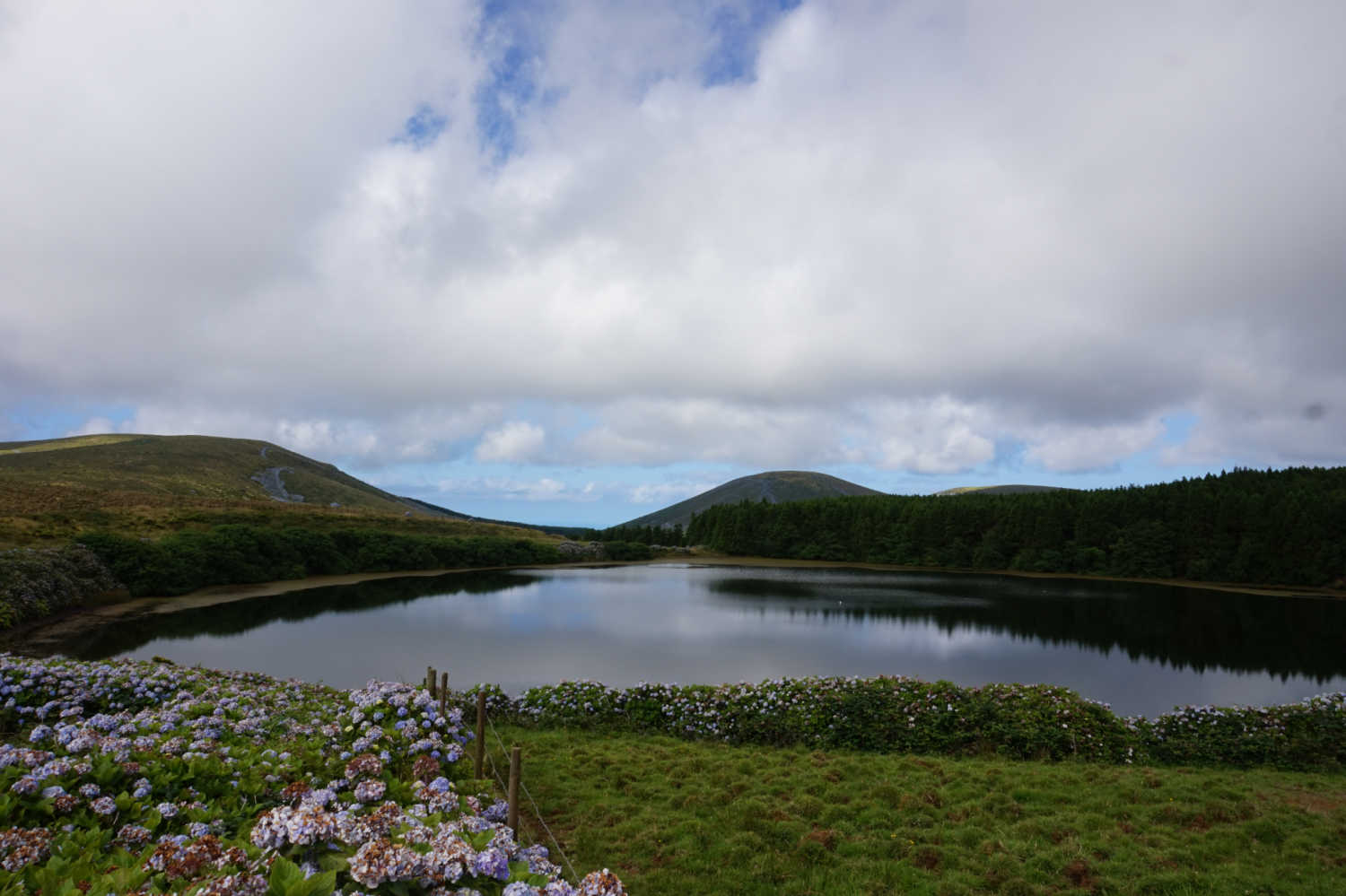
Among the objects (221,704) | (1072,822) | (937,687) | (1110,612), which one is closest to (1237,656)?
(1110,612)

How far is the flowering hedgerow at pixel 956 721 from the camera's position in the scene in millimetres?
12695

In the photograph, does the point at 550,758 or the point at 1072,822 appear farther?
the point at 550,758

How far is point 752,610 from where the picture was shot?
39.3 meters

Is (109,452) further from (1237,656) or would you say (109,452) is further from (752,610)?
(1237,656)

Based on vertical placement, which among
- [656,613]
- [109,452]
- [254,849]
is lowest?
[656,613]

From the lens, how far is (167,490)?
94500 millimetres

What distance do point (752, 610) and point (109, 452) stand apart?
132m

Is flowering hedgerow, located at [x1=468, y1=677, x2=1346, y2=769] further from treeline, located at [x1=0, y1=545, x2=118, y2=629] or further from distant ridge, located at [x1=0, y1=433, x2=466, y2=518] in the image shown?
distant ridge, located at [x1=0, y1=433, x2=466, y2=518]

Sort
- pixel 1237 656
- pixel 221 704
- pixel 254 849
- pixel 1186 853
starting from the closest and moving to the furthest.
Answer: pixel 254 849 → pixel 1186 853 → pixel 221 704 → pixel 1237 656

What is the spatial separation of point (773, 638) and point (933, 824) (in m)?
20.6

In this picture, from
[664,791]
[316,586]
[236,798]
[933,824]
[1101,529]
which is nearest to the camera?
[236,798]

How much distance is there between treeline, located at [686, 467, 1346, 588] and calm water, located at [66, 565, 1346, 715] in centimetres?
1231

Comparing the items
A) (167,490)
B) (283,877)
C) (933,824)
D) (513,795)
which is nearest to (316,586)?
(513,795)

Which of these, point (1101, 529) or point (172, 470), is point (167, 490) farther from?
point (1101, 529)
